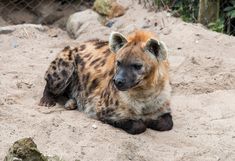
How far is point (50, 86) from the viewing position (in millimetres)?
6047

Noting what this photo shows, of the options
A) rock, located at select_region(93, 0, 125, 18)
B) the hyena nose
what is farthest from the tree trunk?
the hyena nose

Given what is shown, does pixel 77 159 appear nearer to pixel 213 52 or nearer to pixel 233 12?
pixel 213 52

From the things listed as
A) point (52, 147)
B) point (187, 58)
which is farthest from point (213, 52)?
point (52, 147)

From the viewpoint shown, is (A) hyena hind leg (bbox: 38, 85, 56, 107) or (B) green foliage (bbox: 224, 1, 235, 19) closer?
(A) hyena hind leg (bbox: 38, 85, 56, 107)

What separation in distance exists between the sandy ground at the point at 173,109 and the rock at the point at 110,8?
430 millimetres

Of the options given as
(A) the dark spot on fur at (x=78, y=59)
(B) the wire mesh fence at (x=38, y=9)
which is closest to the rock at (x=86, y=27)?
(B) the wire mesh fence at (x=38, y=9)

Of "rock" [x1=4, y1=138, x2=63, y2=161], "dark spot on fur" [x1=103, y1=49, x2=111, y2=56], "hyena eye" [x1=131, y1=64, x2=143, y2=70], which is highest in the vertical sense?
"rock" [x1=4, y1=138, x2=63, y2=161]

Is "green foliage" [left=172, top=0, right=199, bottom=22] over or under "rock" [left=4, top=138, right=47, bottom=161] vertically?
under

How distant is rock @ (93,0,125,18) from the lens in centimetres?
826

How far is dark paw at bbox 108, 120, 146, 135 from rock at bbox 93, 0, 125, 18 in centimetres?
309

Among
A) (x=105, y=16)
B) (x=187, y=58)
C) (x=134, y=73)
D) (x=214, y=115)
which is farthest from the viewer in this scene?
(x=105, y=16)

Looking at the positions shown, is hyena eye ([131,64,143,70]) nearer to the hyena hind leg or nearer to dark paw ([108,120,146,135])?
dark paw ([108,120,146,135])

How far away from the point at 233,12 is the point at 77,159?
3559 millimetres

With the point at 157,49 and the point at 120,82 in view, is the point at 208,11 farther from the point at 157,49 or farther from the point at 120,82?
the point at 120,82
